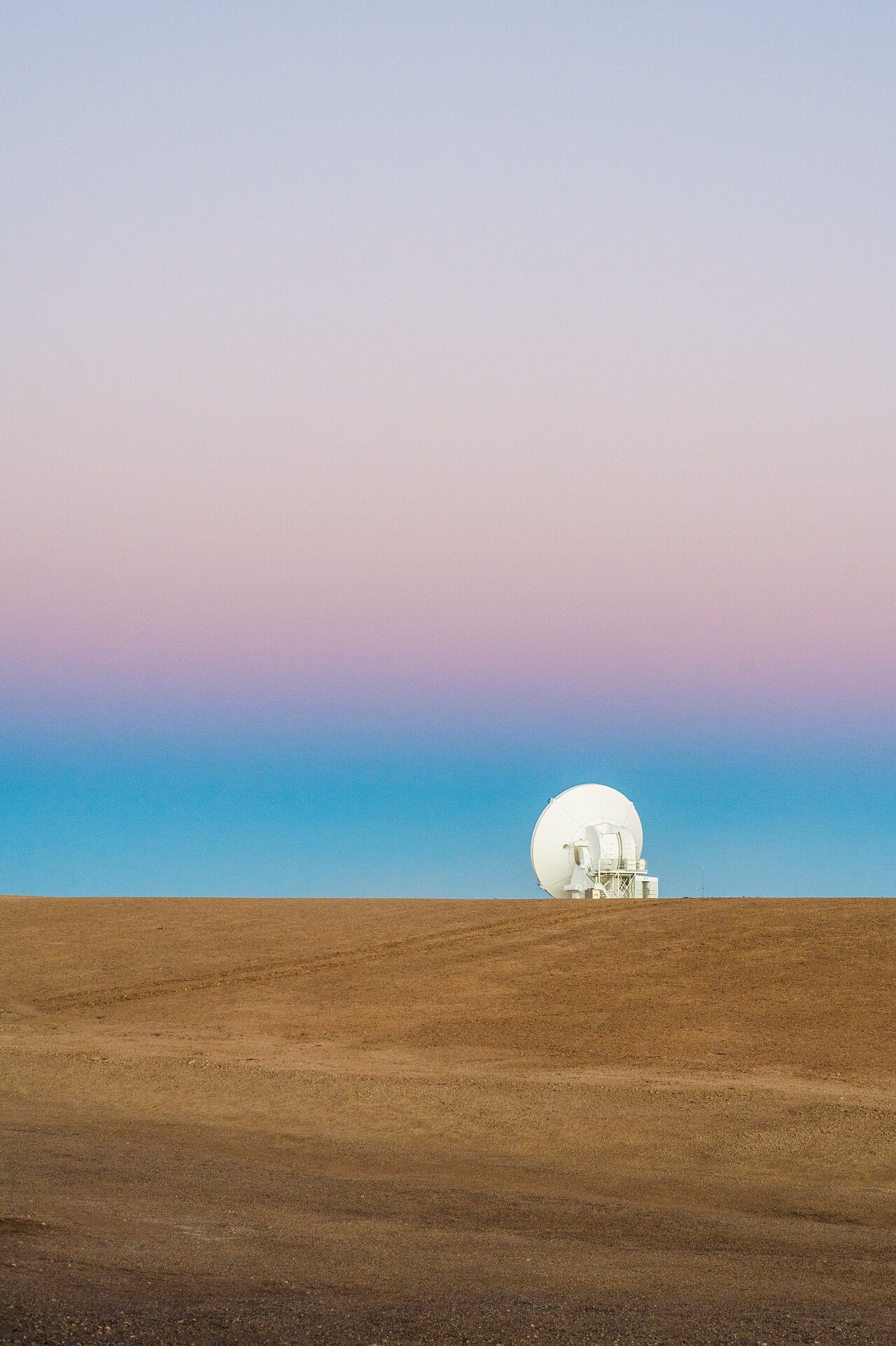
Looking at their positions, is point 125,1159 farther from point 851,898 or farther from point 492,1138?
point 851,898

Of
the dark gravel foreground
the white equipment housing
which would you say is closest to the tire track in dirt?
the white equipment housing

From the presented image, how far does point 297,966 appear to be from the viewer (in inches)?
918

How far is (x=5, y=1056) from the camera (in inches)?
658

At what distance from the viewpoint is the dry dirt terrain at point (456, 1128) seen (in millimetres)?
6895

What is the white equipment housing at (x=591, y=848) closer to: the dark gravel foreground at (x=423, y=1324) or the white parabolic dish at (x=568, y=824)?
the white parabolic dish at (x=568, y=824)

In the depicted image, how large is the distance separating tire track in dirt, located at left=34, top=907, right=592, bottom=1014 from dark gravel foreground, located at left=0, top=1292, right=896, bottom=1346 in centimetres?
1513

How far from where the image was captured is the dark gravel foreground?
5922mm

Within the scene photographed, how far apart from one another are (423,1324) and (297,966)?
17322 mm

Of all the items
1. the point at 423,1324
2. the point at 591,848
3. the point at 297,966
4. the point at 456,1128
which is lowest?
the point at 423,1324

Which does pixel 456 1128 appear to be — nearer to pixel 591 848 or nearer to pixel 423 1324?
pixel 423 1324

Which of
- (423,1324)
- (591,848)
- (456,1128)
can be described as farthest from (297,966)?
(423,1324)

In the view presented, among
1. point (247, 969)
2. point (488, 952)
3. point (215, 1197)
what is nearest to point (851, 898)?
point (488, 952)

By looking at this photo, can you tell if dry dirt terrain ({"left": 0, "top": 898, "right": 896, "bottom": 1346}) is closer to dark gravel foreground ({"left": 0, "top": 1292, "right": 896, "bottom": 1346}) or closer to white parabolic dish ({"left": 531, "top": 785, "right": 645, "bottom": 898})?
dark gravel foreground ({"left": 0, "top": 1292, "right": 896, "bottom": 1346})

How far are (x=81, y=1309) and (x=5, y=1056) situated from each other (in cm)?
1150
